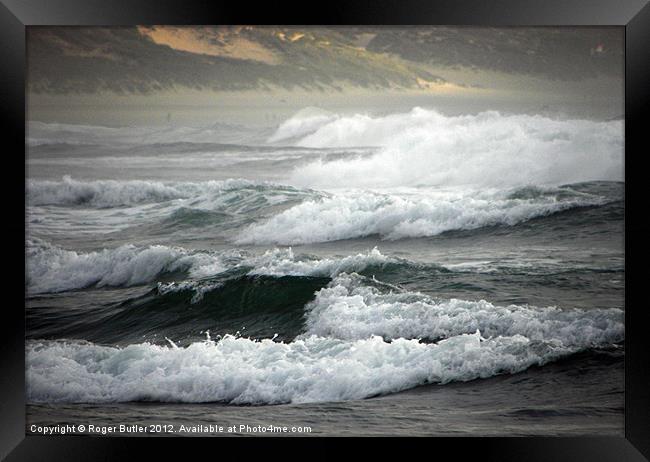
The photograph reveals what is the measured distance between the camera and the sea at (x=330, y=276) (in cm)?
512

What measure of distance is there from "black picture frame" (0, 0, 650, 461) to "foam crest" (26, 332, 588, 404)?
0.24 m

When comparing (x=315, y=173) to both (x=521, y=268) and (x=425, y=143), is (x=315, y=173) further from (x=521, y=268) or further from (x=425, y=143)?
(x=521, y=268)

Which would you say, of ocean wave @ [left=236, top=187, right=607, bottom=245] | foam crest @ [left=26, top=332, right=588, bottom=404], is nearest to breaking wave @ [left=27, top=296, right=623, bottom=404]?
foam crest @ [left=26, top=332, right=588, bottom=404]

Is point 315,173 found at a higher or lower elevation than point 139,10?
lower

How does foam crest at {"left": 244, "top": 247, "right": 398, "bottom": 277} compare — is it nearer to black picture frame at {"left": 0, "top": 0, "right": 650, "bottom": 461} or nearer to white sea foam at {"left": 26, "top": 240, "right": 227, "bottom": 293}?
white sea foam at {"left": 26, "top": 240, "right": 227, "bottom": 293}

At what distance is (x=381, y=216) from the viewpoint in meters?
5.39

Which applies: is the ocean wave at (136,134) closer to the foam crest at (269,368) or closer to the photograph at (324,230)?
the photograph at (324,230)

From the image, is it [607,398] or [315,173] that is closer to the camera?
[607,398]

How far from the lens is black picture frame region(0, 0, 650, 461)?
500 centimetres

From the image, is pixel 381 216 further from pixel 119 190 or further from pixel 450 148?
pixel 119 190

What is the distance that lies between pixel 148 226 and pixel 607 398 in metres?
2.99

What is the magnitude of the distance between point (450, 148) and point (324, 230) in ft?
3.09

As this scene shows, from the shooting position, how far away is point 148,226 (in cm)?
539

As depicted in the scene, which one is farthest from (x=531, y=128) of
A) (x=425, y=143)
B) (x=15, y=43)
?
(x=15, y=43)
